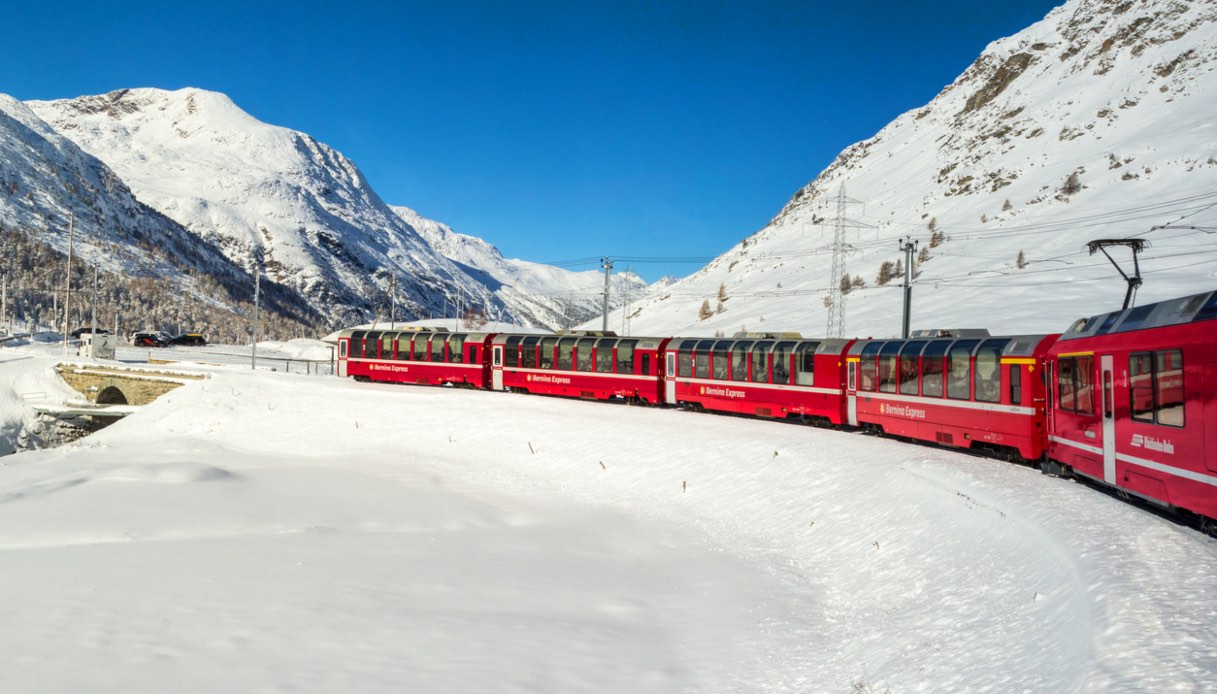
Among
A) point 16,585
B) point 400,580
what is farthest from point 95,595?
point 400,580

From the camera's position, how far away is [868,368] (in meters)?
23.3

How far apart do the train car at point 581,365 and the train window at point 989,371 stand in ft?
48.4

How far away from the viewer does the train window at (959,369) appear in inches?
759

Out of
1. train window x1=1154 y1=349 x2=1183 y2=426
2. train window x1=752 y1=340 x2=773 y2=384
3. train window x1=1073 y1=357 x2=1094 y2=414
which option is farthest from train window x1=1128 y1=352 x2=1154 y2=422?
train window x1=752 y1=340 x2=773 y2=384

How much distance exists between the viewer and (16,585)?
11.4 m

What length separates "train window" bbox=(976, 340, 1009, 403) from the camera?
60.4 ft

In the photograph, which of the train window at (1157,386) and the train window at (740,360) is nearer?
the train window at (1157,386)

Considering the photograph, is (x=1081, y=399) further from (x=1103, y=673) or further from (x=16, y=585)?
(x=16, y=585)

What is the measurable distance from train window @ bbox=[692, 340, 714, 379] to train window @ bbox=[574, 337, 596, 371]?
5876 mm

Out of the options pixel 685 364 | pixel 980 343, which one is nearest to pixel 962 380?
pixel 980 343

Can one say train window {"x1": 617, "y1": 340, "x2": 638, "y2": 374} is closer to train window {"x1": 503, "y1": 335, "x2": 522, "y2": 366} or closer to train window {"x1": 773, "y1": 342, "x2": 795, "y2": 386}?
train window {"x1": 503, "y1": 335, "x2": 522, "y2": 366}

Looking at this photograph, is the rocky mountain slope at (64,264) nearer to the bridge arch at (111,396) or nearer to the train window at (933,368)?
the bridge arch at (111,396)

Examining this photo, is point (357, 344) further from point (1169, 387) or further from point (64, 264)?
point (64, 264)

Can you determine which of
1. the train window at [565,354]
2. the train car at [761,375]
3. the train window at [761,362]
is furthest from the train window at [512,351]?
the train window at [761,362]
